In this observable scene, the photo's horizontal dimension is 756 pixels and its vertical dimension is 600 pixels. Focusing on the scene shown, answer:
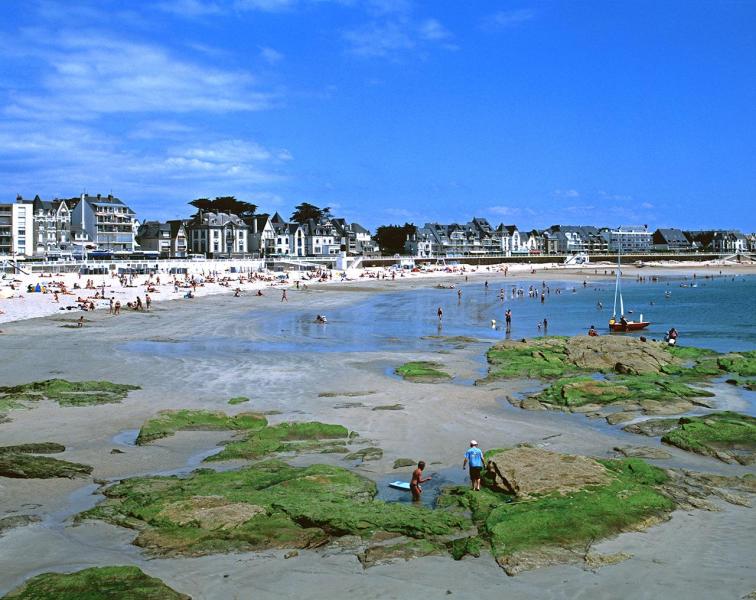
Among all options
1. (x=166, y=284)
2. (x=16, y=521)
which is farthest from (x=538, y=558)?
(x=166, y=284)

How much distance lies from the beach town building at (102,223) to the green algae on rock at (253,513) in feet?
407

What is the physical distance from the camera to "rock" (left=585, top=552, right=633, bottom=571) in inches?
474

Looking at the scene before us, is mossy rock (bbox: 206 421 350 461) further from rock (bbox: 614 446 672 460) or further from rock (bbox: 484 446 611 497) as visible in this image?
rock (bbox: 614 446 672 460)

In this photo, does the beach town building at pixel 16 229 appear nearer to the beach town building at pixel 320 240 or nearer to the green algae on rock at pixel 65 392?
the beach town building at pixel 320 240

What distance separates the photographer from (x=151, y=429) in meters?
20.8

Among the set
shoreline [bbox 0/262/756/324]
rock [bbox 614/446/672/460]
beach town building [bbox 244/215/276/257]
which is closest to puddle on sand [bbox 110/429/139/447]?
rock [bbox 614/446/672/460]

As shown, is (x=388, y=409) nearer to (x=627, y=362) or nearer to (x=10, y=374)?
(x=627, y=362)

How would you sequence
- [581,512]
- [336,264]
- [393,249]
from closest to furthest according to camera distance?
[581,512] → [336,264] → [393,249]

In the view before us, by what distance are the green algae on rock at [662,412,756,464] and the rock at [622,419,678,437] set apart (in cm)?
24

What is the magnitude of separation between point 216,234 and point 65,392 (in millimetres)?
123601

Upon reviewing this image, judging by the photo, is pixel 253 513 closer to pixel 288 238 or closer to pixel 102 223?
pixel 102 223

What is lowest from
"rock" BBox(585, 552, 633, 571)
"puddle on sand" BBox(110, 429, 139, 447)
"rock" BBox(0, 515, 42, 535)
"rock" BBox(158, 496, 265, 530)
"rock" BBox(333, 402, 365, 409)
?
"rock" BBox(585, 552, 633, 571)

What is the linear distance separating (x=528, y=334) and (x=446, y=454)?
106ft

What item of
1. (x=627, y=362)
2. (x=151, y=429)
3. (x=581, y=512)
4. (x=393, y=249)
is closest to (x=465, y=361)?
(x=627, y=362)
